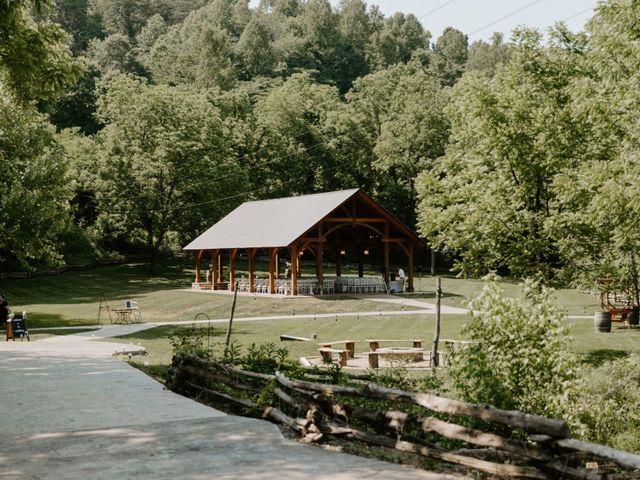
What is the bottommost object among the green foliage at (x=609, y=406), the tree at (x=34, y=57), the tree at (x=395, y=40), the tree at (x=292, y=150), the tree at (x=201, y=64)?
the green foliage at (x=609, y=406)

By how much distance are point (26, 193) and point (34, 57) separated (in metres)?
15.9

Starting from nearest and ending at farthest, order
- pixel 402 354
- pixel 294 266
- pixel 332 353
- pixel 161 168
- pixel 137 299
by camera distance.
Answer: pixel 332 353 → pixel 402 354 → pixel 294 266 → pixel 137 299 → pixel 161 168

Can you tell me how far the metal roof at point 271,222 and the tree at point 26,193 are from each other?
1104 cm

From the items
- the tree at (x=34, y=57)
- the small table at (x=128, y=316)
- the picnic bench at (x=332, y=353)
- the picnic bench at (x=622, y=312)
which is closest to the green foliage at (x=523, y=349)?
the picnic bench at (x=332, y=353)

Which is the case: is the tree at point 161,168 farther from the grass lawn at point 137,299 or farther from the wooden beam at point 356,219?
the wooden beam at point 356,219

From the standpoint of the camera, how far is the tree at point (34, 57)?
14.3 m

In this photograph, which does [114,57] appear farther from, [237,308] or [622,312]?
[622,312]

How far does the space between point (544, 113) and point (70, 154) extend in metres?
45.8

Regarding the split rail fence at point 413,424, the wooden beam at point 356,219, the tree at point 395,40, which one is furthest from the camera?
the tree at point 395,40

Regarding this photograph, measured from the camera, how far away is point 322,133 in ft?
234

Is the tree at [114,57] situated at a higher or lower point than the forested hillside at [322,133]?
higher

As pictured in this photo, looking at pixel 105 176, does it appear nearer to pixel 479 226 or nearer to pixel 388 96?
pixel 388 96

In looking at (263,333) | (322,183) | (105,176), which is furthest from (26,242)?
(322,183)

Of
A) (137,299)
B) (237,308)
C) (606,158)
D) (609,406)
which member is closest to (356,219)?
(237,308)
